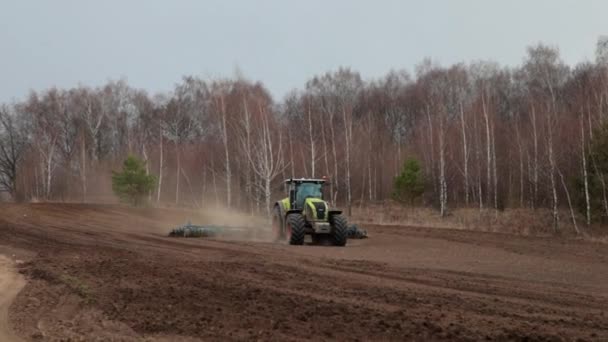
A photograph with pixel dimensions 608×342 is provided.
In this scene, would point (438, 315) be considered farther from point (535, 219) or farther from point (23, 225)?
point (535, 219)

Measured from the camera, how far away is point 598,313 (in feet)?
26.2

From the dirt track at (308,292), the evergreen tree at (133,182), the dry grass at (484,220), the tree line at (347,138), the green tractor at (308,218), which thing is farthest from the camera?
the evergreen tree at (133,182)

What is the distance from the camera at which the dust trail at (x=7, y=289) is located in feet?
23.8

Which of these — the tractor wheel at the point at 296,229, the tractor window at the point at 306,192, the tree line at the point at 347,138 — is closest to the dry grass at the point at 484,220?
the tree line at the point at 347,138

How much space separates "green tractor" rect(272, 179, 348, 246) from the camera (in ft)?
61.4

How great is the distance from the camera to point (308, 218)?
19.3 meters

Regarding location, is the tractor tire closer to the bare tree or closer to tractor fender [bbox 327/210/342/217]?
tractor fender [bbox 327/210/342/217]

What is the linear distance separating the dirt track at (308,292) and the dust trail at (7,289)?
0.49 feet

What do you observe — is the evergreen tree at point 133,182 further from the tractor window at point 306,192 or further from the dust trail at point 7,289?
the dust trail at point 7,289

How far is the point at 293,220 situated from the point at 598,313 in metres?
11.8

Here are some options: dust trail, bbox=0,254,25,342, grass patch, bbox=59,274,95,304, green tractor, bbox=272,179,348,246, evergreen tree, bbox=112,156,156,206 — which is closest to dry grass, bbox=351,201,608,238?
green tractor, bbox=272,179,348,246

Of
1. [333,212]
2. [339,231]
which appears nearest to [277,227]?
[333,212]

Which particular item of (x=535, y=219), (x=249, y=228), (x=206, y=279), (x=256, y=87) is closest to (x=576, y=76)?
(x=535, y=219)

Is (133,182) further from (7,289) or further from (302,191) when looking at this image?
(7,289)
